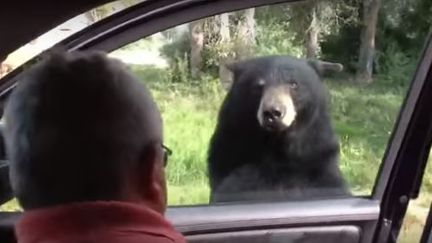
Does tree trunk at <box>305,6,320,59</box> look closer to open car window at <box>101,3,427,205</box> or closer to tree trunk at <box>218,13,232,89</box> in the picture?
open car window at <box>101,3,427,205</box>

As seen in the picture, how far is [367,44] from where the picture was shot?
2.57m

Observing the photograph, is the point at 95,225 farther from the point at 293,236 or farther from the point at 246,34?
the point at 293,236

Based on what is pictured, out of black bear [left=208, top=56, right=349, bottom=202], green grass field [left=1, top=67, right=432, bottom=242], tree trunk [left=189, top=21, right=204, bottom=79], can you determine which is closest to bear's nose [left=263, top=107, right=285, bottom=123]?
black bear [left=208, top=56, right=349, bottom=202]

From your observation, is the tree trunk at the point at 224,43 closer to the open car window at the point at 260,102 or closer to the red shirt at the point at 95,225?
the open car window at the point at 260,102

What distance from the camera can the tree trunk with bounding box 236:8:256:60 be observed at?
2473mm

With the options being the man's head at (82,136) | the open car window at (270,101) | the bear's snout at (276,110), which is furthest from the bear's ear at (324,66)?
the man's head at (82,136)

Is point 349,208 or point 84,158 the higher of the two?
point 84,158

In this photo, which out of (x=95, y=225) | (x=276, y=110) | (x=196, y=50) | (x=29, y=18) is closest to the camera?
(x=95, y=225)

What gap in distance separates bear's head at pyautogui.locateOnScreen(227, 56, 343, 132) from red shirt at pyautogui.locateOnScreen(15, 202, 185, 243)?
4.80 feet

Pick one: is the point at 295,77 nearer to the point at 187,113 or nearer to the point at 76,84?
the point at 187,113

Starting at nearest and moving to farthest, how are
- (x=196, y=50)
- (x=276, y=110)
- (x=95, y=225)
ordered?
(x=95, y=225) < (x=196, y=50) < (x=276, y=110)

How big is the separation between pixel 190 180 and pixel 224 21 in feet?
1.43

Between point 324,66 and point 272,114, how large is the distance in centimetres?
20

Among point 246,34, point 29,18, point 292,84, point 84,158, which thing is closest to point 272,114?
point 292,84
